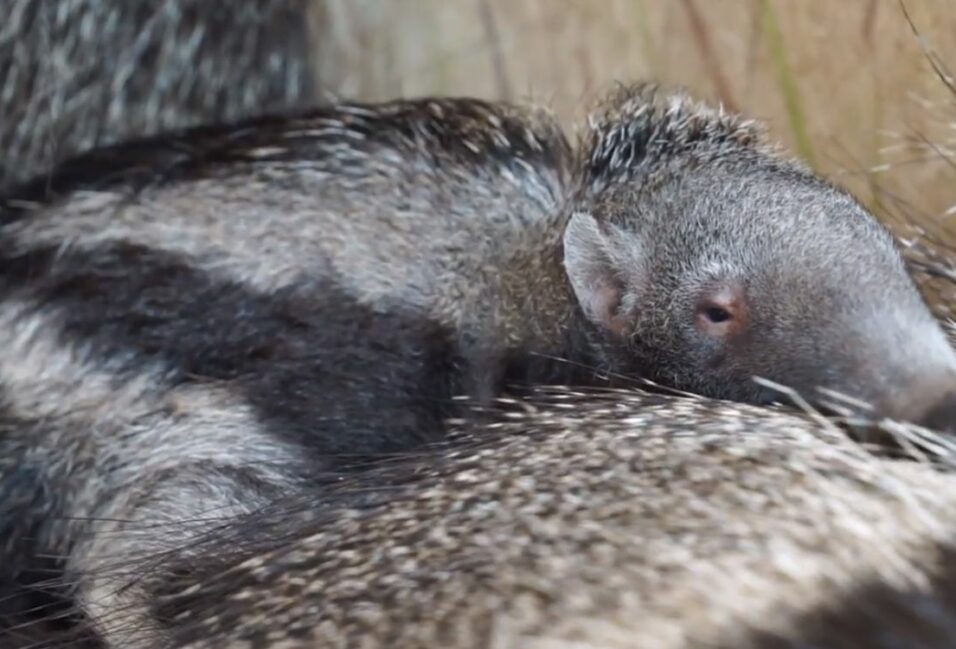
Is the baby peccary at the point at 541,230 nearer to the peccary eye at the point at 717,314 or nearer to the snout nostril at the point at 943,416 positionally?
the peccary eye at the point at 717,314

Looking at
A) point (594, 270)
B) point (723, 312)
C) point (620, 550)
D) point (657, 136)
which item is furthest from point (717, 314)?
point (620, 550)

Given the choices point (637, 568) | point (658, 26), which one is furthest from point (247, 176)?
point (637, 568)

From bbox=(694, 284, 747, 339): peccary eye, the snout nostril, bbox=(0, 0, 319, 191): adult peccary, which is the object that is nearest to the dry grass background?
bbox=(0, 0, 319, 191): adult peccary

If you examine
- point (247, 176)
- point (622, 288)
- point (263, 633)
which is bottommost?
point (263, 633)

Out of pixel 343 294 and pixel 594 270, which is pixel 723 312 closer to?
pixel 594 270

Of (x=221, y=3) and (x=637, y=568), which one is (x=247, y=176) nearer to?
(x=221, y=3)

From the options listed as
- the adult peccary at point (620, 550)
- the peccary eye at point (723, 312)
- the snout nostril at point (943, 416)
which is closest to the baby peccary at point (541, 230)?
the peccary eye at point (723, 312)

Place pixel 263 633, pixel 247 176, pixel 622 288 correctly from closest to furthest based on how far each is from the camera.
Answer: pixel 263 633
pixel 622 288
pixel 247 176
